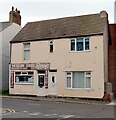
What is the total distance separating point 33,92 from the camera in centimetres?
2902

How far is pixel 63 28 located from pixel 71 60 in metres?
3.96

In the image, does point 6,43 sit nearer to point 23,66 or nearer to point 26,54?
point 26,54

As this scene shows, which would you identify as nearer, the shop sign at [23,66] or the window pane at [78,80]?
the window pane at [78,80]

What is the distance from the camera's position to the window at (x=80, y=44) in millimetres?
26833

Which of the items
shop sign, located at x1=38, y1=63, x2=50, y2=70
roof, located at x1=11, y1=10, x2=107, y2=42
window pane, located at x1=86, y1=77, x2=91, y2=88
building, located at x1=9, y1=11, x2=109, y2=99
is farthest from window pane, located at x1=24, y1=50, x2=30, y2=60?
window pane, located at x1=86, y1=77, x2=91, y2=88

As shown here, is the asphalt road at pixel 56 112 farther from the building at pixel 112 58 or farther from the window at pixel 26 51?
the building at pixel 112 58

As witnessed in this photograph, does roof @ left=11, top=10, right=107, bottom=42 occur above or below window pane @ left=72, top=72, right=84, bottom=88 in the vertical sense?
above

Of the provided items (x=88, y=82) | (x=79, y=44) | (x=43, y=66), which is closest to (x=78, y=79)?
(x=88, y=82)

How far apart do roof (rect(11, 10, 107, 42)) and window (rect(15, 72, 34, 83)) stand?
11.3 ft

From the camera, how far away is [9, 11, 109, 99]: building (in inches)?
1033

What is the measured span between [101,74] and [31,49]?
8003mm

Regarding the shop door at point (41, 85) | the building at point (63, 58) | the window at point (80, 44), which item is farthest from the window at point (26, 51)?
→ the window at point (80, 44)

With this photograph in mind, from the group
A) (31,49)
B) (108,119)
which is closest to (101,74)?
(31,49)

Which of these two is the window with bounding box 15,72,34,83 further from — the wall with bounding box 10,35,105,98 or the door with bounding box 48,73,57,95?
the door with bounding box 48,73,57,95
